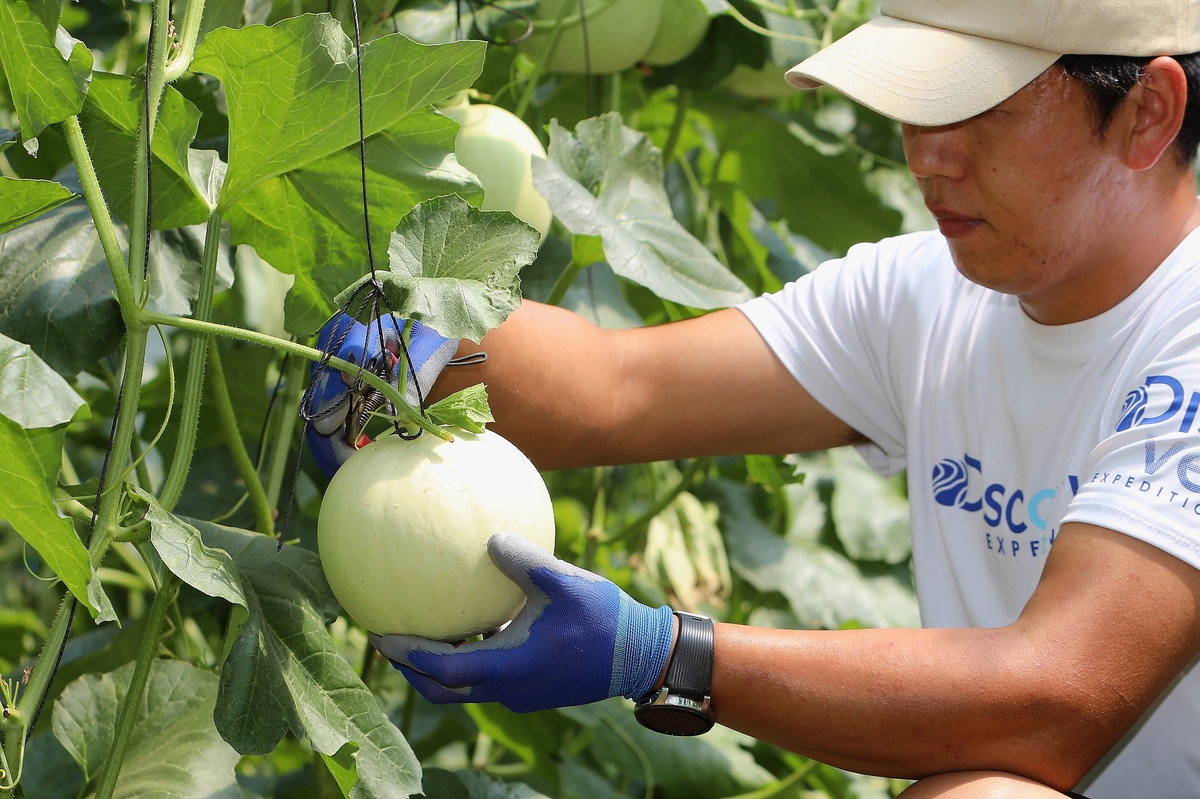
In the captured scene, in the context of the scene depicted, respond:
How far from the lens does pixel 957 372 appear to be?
147 cm

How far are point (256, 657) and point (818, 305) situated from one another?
0.91m

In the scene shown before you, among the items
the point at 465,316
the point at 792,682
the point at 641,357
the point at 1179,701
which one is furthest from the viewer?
the point at 641,357

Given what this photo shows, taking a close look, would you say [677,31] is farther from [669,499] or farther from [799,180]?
[669,499]

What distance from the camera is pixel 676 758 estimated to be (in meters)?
1.76

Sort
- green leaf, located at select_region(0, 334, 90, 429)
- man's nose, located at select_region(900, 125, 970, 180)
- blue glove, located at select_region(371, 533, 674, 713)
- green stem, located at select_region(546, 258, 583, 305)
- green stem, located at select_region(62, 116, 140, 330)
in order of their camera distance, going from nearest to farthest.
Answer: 1. green leaf, located at select_region(0, 334, 90, 429)
2. green stem, located at select_region(62, 116, 140, 330)
3. blue glove, located at select_region(371, 533, 674, 713)
4. man's nose, located at select_region(900, 125, 970, 180)
5. green stem, located at select_region(546, 258, 583, 305)

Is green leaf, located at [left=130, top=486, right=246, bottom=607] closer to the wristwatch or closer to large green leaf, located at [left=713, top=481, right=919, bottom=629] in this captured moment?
the wristwatch

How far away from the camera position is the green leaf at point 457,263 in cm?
79

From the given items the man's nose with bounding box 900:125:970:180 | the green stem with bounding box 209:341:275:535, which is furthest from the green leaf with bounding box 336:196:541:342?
the man's nose with bounding box 900:125:970:180

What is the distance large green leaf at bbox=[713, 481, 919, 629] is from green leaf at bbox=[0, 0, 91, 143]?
1326mm

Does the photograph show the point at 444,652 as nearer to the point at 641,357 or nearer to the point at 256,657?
the point at 256,657

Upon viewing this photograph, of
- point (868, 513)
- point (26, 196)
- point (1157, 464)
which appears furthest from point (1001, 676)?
point (868, 513)

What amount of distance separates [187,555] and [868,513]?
4.97 feet

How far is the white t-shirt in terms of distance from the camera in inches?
42.3

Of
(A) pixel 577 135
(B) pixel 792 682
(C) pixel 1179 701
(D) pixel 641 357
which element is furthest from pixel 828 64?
(C) pixel 1179 701
